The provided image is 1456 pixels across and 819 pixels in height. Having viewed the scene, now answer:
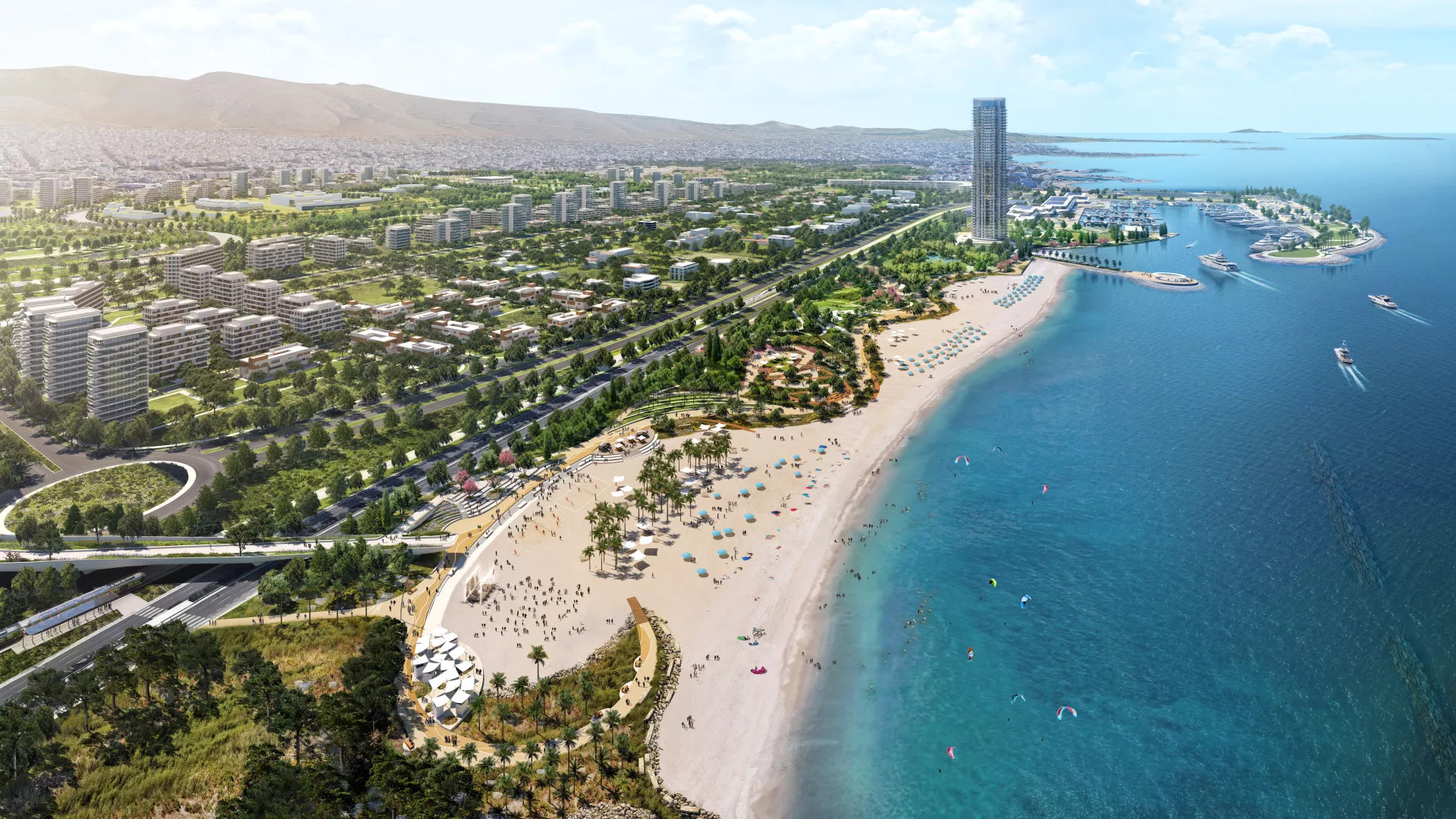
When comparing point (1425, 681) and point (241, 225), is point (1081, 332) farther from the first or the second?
point (241, 225)

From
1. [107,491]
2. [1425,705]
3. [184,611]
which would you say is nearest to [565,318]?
A: [107,491]

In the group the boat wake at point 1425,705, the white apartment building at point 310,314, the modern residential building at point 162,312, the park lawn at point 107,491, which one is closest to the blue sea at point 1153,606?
the boat wake at point 1425,705

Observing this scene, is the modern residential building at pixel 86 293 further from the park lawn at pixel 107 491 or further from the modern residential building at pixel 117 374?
the park lawn at pixel 107 491

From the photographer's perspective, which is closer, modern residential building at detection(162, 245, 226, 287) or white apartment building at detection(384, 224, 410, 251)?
modern residential building at detection(162, 245, 226, 287)

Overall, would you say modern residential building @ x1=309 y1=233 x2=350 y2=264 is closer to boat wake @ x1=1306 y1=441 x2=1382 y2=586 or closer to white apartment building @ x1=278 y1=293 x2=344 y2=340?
white apartment building @ x1=278 y1=293 x2=344 y2=340

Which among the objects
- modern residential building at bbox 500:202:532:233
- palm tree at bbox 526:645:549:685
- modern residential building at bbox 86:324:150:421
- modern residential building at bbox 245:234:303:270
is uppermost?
modern residential building at bbox 500:202:532:233

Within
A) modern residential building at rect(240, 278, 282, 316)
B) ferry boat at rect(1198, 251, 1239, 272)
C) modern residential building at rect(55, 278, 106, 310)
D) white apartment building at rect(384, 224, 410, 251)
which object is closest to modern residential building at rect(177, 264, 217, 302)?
modern residential building at rect(240, 278, 282, 316)

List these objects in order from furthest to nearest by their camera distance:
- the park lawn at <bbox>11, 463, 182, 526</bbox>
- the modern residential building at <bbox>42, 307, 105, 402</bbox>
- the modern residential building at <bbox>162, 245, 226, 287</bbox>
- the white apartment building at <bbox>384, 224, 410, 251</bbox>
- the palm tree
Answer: the white apartment building at <bbox>384, 224, 410, 251</bbox> → the modern residential building at <bbox>162, 245, 226, 287</bbox> → the modern residential building at <bbox>42, 307, 105, 402</bbox> → the park lawn at <bbox>11, 463, 182, 526</bbox> → the palm tree
